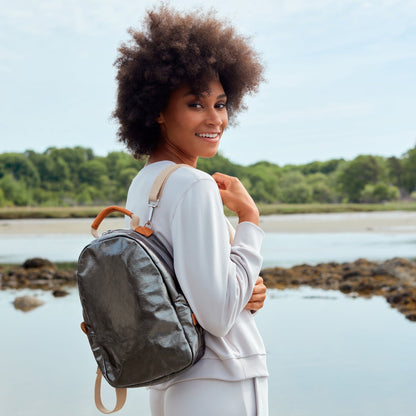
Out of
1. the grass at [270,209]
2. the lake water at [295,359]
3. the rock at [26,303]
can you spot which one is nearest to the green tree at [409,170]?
the grass at [270,209]

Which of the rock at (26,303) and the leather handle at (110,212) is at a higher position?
the leather handle at (110,212)

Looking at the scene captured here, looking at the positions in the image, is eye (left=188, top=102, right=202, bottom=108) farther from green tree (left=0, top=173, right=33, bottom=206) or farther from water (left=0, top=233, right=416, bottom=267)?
green tree (left=0, top=173, right=33, bottom=206)

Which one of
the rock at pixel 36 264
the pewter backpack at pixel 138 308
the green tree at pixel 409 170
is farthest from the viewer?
the green tree at pixel 409 170

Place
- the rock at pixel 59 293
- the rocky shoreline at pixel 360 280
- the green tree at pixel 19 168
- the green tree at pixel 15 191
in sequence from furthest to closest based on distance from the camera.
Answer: the green tree at pixel 19 168 → the green tree at pixel 15 191 → the rock at pixel 59 293 → the rocky shoreline at pixel 360 280

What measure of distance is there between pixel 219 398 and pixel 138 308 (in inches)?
11.0

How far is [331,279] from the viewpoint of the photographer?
10305mm

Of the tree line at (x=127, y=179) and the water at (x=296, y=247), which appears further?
the tree line at (x=127, y=179)

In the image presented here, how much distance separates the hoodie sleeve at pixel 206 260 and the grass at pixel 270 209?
28.8 metres

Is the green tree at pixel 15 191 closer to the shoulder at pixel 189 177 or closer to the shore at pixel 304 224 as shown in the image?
the shore at pixel 304 224

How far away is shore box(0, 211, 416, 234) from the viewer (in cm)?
2656

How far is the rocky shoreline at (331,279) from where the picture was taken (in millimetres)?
9070

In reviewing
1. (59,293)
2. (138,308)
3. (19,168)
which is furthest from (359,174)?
(138,308)

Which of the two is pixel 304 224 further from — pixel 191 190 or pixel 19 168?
pixel 191 190

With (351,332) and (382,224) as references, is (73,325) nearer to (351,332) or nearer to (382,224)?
(351,332)
